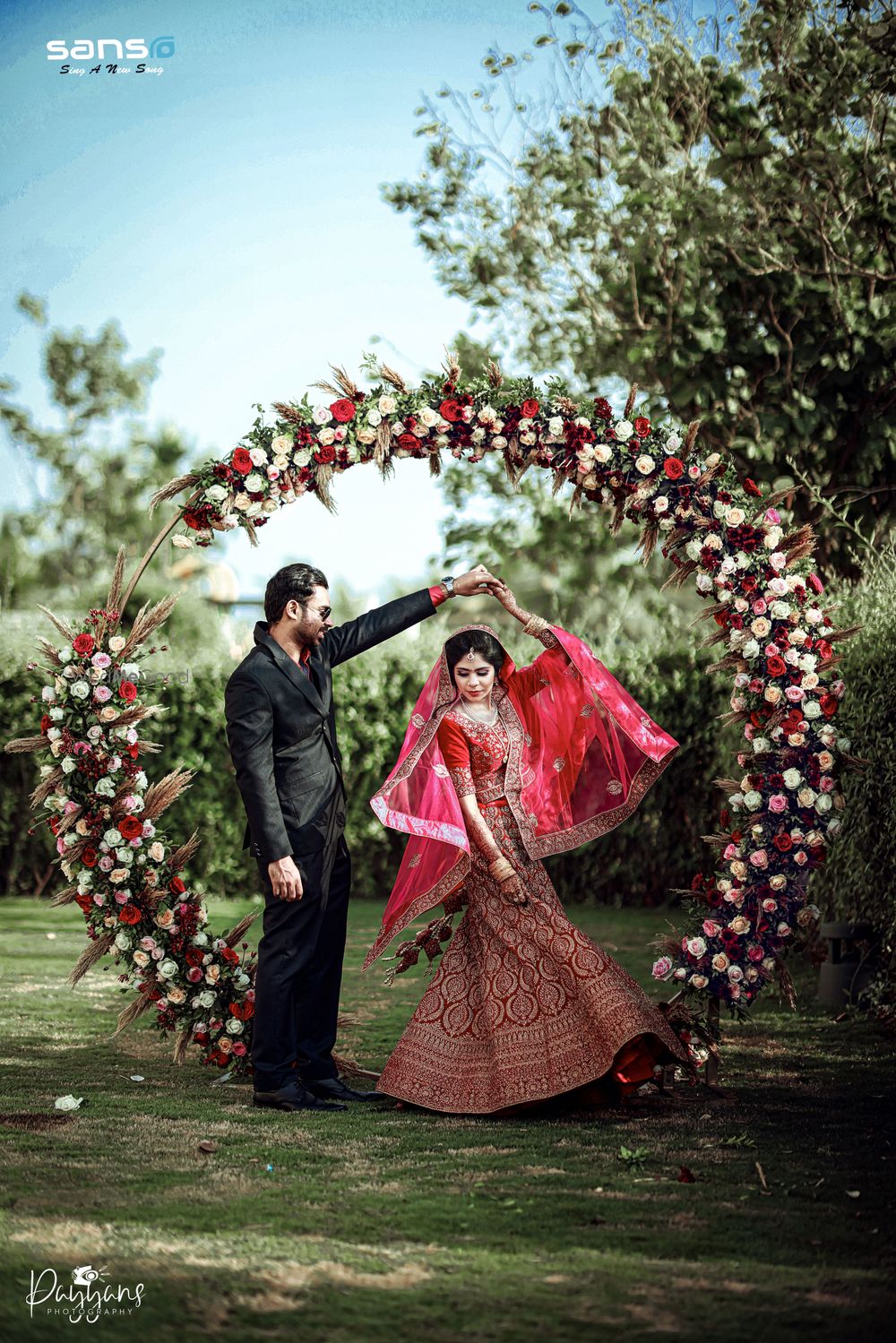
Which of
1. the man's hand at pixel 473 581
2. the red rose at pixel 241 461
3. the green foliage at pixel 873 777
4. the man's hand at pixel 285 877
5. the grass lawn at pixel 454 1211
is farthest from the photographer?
the green foliage at pixel 873 777

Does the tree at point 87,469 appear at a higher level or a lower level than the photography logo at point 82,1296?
higher

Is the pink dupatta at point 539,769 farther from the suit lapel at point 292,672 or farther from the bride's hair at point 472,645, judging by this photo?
the suit lapel at point 292,672

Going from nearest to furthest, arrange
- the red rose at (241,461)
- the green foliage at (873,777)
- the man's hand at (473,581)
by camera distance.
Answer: the man's hand at (473,581), the red rose at (241,461), the green foliage at (873,777)

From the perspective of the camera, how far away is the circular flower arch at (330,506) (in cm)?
574

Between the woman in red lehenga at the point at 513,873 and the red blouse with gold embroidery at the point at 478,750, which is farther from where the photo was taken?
the red blouse with gold embroidery at the point at 478,750

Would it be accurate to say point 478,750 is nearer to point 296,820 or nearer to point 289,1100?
point 296,820

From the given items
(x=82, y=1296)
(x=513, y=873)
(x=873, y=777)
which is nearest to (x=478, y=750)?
(x=513, y=873)

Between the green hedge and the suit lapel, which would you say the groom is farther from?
the green hedge

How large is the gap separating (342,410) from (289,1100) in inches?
118

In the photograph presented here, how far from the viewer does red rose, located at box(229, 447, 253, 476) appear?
5.73 m

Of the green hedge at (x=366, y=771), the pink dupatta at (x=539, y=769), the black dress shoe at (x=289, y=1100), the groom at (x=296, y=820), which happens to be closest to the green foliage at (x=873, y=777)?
the pink dupatta at (x=539, y=769)

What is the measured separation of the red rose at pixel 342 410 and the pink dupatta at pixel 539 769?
Answer: 3.62 feet

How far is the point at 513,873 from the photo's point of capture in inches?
210

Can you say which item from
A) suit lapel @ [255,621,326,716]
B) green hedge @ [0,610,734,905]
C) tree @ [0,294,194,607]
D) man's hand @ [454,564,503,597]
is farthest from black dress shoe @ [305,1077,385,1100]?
tree @ [0,294,194,607]
